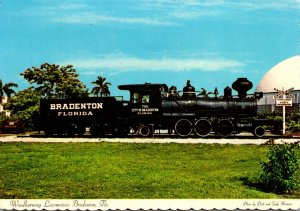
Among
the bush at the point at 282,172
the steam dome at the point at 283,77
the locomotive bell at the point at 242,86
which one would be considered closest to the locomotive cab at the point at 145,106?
the locomotive bell at the point at 242,86

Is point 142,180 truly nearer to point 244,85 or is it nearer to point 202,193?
point 202,193

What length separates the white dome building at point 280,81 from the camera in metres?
55.8

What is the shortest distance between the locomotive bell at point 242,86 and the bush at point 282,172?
538 inches

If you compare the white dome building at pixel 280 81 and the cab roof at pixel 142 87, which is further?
the white dome building at pixel 280 81

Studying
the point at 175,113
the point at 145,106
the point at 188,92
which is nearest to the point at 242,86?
the point at 188,92

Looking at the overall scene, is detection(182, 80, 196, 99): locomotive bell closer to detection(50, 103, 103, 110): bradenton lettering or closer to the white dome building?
detection(50, 103, 103, 110): bradenton lettering

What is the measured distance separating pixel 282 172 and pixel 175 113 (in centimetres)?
1333

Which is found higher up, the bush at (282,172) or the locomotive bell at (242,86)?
the locomotive bell at (242,86)

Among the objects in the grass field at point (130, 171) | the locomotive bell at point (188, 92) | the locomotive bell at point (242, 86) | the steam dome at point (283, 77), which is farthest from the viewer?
the steam dome at point (283, 77)

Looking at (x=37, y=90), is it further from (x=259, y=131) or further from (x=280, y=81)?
(x=280, y=81)

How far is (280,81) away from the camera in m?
60.9

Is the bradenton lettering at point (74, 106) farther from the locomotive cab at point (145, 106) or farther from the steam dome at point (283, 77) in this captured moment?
the steam dome at point (283, 77)

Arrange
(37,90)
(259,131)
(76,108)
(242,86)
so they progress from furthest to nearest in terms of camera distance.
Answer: (37,90) → (76,108) → (242,86) → (259,131)

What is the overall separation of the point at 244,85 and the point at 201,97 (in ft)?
8.99
